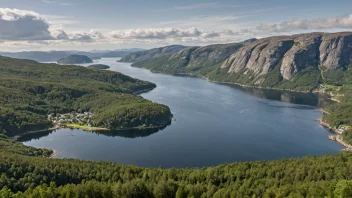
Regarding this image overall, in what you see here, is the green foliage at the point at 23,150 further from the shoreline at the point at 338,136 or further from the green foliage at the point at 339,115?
the green foliage at the point at 339,115

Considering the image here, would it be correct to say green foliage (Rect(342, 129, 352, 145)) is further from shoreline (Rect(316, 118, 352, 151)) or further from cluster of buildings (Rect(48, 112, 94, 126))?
cluster of buildings (Rect(48, 112, 94, 126))

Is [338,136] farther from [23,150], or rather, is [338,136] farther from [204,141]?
[23,150]

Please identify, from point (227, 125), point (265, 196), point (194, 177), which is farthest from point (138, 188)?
point (227, 125)

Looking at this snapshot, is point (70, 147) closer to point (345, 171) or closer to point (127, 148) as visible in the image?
point (127, 148)

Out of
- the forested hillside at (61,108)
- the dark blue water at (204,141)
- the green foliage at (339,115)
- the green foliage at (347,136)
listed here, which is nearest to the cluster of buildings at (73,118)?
the forested hillside at (61,108)

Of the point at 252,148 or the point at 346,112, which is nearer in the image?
the point at 252,148

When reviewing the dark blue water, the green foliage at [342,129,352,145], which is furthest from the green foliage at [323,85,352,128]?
the green foliage at [342,129,352,145]

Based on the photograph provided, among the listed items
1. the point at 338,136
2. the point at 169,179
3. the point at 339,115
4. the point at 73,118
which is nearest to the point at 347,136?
the point at 338,136
